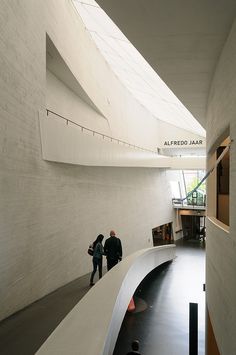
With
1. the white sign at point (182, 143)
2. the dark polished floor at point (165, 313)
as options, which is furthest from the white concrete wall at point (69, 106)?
the white sign at point (182, 143)

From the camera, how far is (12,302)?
19.4ft

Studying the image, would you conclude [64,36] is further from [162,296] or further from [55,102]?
[162,296]

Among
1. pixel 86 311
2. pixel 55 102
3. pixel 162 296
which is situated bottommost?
pixel 162 296

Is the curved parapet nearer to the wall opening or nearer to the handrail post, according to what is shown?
the handrail post

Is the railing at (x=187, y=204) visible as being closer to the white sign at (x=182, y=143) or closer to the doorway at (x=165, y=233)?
the doorway at (x=165, y=233)

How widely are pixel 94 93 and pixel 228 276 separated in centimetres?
1001

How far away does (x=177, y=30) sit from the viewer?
362 cm

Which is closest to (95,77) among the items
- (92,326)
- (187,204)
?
(92,326)

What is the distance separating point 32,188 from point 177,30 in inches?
168

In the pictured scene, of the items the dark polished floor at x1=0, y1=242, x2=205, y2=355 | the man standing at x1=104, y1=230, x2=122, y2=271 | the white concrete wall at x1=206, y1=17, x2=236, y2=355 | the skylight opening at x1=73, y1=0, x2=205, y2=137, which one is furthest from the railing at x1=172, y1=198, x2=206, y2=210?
the white concrete wall at x1=206, y1=17, x2=236, y2=355

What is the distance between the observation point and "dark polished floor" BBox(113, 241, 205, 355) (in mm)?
6727

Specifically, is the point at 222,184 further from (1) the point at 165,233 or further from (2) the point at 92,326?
(1) the point at 165,233

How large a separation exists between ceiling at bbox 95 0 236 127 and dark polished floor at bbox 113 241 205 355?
16.9 ft

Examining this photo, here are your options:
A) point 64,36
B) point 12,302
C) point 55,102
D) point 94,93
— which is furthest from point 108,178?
point 12,302
